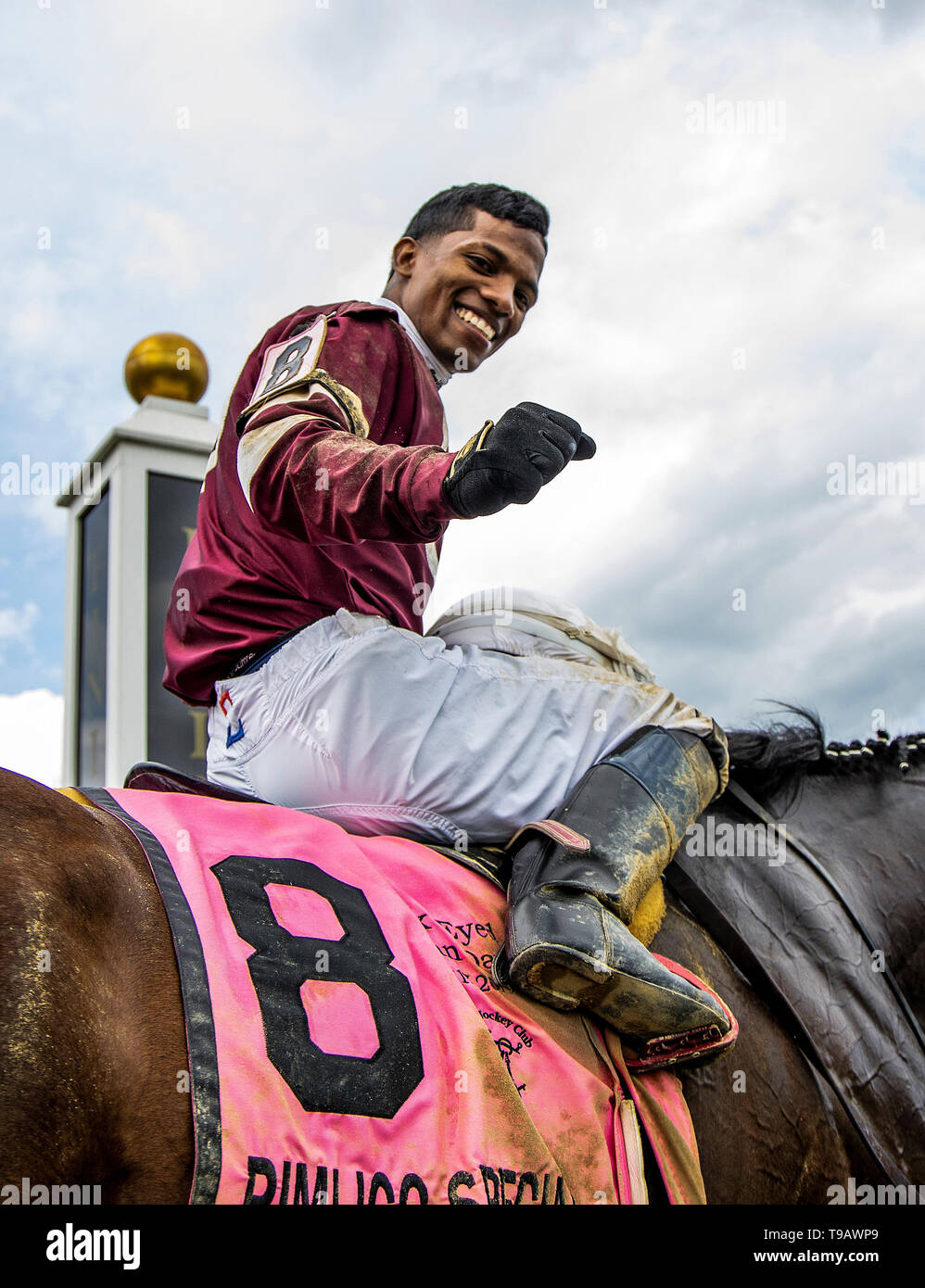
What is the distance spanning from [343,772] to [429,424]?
92 centimetres

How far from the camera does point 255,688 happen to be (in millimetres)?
2340

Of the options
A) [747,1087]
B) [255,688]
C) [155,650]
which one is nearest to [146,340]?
[155,650]

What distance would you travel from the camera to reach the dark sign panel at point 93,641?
237 inches

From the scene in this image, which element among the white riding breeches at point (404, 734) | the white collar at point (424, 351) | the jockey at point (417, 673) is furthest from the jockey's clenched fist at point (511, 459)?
the white collar at point (424, 351)

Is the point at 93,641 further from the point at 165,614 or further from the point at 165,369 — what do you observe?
the point at 165,369

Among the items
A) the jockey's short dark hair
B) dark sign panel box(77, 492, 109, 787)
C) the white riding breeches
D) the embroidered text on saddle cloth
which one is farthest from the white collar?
dark sign panel box(77, 492, 109, 787)

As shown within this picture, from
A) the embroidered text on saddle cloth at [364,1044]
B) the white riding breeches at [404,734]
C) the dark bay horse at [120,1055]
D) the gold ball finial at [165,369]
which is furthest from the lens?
the gold ball finial at [165,369]

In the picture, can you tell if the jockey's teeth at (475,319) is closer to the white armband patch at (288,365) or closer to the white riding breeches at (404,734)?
the white armband patch at (288,365)

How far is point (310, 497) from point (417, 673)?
493mm

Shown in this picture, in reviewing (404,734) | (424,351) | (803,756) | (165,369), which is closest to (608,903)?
(404,734)

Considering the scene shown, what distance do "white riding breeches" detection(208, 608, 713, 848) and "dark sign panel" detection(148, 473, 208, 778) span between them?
3.49 meters

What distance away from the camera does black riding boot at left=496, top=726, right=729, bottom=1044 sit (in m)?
1.86

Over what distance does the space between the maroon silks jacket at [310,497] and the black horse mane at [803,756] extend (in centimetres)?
100
